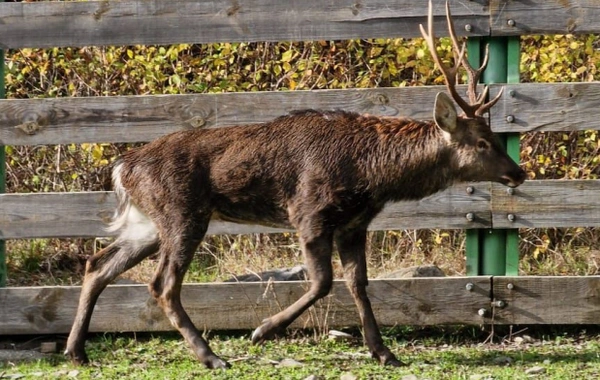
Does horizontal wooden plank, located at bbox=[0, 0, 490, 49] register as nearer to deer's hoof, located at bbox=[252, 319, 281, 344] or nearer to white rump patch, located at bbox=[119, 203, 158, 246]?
white rump patch, located at bbox=[119, 203, 158, 246]

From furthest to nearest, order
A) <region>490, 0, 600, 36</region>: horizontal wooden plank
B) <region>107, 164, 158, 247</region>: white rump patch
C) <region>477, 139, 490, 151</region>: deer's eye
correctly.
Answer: <region>490, 0, 600, 36</region>: horizontal wooden plank
<region>107, 164, 158, 247</region>: white rump patch
<region>477, 139, 490, 151</region>: deer's eye

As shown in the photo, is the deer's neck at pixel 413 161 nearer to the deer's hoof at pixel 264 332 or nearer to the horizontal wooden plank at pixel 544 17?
the horizontal wooden plank at pixel 544 17

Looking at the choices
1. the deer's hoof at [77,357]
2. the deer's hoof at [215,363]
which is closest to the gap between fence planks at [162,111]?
the deer's hoof at [77,357]

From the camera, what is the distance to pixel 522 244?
1003 centimetres

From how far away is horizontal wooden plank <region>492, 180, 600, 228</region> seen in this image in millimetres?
7844

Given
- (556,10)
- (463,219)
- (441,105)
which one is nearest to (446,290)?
(463,219)

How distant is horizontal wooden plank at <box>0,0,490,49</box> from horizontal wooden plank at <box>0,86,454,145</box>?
0.39 m

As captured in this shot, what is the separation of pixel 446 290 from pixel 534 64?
8.78 ft

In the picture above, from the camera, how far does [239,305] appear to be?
8047mm

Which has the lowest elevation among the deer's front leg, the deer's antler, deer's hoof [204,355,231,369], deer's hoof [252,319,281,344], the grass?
the grass

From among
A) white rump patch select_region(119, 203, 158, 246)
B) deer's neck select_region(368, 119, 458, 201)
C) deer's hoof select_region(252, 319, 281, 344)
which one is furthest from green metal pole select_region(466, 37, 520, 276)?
white rump patch select_region(119, 203, 158, 246)

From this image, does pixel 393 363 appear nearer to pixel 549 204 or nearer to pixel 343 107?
pixel 549 204

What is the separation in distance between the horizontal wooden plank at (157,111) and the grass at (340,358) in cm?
143

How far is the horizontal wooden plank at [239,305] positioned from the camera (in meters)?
7.98
